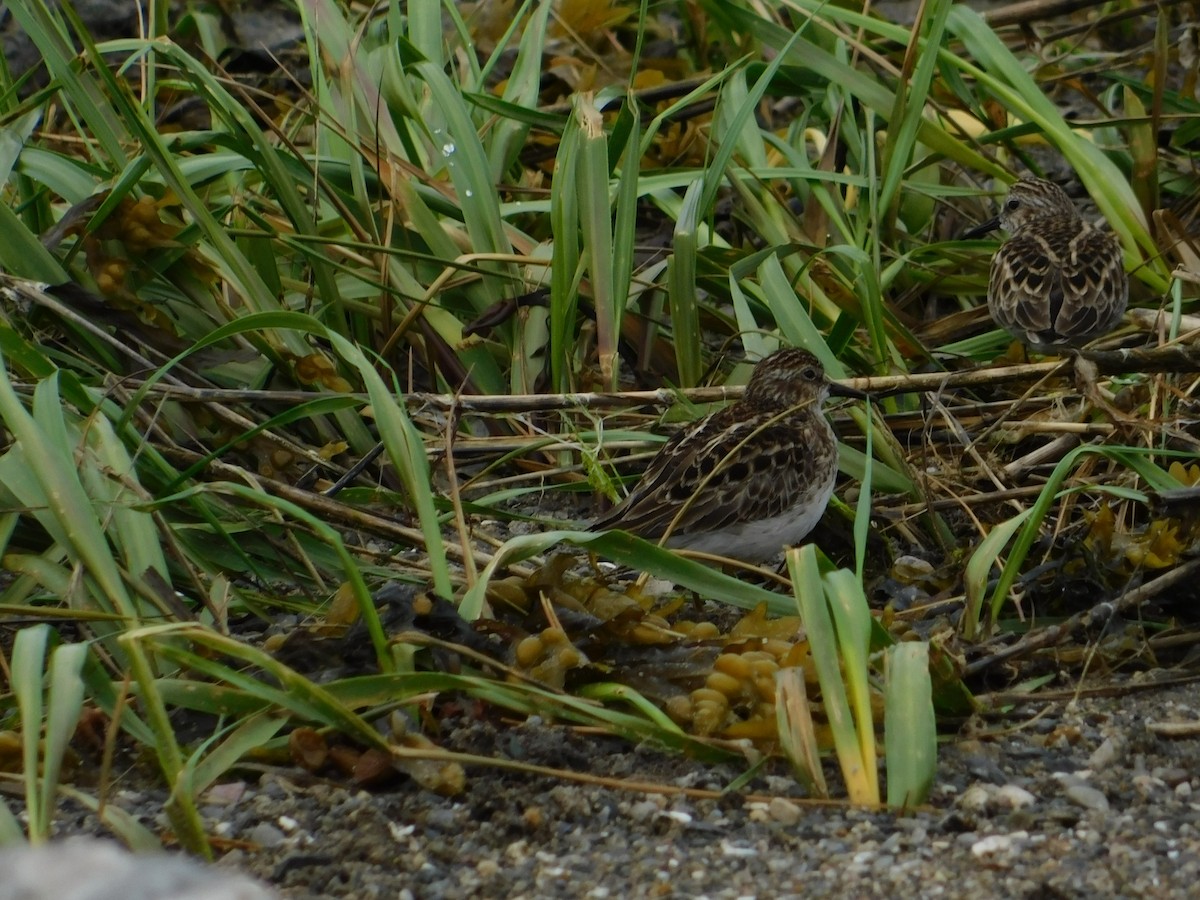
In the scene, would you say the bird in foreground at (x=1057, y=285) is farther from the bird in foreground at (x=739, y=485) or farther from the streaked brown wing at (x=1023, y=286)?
the bird in foreground at (x=739, y=485)

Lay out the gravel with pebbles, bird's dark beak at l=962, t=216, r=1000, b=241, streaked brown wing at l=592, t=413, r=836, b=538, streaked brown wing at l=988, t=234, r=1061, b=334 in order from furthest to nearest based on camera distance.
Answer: bird's dark beak at l=962, t=216, r=1000, b=241 → streaked brown wing at l=988, t=234, r=1061, b=334 → streaked brown wing at l=592, t=413, r=836, b=538 → the gravel with pebbles

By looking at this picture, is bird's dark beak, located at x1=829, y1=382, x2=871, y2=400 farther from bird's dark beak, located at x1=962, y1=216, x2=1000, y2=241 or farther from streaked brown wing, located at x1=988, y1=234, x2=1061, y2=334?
bird's dark beak, located at x1=962, y1=216, x2=1000, y2=241

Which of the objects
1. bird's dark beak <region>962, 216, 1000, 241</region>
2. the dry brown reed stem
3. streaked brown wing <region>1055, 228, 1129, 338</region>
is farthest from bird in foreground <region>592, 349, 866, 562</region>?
bird's dark beak <region>962, 216, 1000, 241</region>

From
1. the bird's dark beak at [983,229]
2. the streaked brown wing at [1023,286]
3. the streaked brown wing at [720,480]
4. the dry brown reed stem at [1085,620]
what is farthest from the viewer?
the bird's dark beak at [983,229]

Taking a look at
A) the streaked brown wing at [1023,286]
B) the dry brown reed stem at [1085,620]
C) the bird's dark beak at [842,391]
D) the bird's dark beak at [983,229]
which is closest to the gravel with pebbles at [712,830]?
the dry brown reed stem at [1085,620]

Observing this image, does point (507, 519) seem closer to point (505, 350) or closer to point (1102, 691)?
point (505, 350)

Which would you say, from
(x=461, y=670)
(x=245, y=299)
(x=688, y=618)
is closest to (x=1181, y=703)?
(x=688, y=618)
